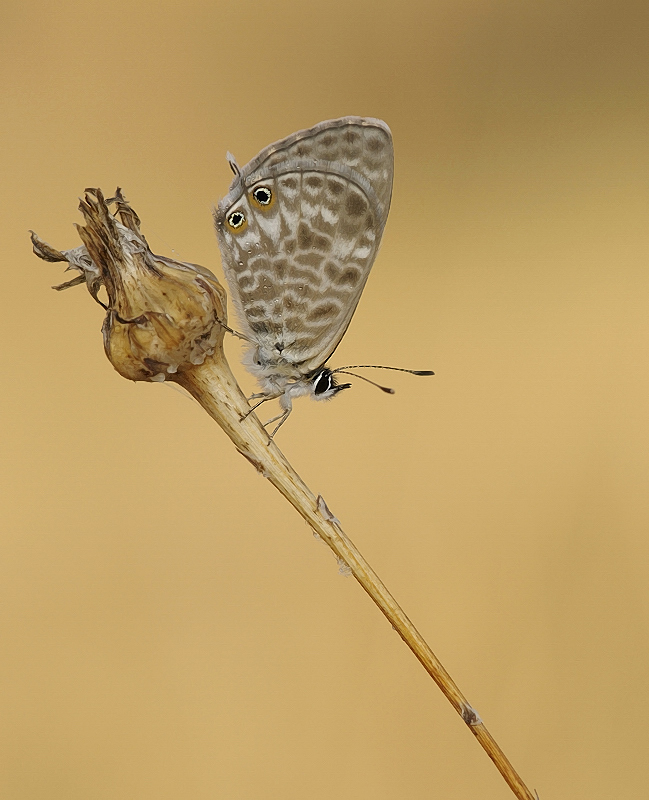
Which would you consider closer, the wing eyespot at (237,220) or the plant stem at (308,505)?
the plant stem at (308,505)

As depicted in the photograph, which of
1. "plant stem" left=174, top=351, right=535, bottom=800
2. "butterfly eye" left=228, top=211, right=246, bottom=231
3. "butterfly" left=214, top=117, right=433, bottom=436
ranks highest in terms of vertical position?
"butterfly eye" left=228, top=211, right=246, bottom=231

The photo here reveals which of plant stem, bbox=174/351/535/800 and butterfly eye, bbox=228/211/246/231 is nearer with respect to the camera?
plant stem, bbox=174/351/535/800

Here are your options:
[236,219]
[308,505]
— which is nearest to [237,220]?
[236,219]

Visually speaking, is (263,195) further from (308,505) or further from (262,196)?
(308,505)

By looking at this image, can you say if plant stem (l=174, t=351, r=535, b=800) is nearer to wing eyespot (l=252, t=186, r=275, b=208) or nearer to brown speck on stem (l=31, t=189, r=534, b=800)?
brown speck on stem (l=31, t=189, r=534, b=800)

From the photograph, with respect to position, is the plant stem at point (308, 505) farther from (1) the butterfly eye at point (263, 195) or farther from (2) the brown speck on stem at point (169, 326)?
(1) the butterfly eye at point (263, 195)

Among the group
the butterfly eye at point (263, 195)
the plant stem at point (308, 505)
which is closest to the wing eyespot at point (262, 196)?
the butterfly eye at point (263, 195)

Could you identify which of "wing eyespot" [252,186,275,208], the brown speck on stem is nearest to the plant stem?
the brown speck on stem
